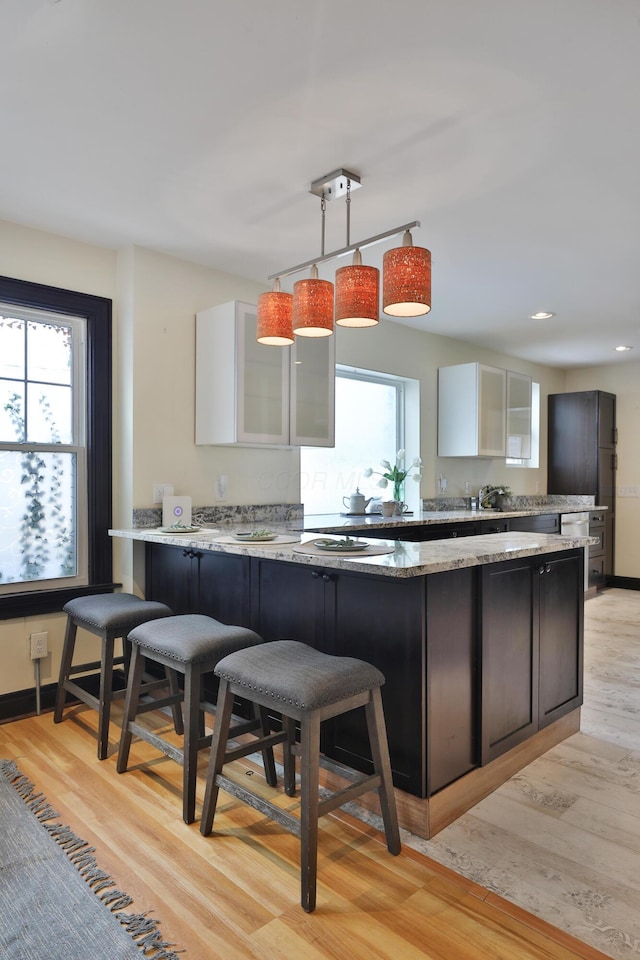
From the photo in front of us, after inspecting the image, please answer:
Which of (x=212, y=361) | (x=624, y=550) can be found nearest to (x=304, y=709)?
(x=212, y=361)

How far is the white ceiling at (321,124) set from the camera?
1733mm

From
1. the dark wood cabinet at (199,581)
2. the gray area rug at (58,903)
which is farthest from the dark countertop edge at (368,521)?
the gray area rug at (58,903)

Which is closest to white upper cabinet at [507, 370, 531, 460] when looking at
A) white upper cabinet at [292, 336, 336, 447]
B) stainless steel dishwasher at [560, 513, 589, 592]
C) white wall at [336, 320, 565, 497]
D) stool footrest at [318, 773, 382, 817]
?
white wall at [336, 320, 565, 497]

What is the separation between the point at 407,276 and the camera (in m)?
2.07

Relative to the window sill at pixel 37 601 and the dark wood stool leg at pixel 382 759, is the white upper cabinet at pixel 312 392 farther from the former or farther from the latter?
the dark wood stool leg at pixel 382 759

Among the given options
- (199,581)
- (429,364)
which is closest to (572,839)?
(199,581)

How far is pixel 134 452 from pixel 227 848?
2042mm

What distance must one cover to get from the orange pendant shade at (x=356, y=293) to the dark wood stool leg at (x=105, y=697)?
1646 mm

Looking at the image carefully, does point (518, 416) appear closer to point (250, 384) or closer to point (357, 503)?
point (357, 503)

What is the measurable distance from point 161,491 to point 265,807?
201 cm

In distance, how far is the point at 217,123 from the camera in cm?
221

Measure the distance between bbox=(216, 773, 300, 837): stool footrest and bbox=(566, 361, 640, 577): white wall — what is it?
6082 mm

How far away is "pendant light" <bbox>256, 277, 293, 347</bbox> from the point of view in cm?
251

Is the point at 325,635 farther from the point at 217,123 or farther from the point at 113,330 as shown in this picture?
the point at 113,330
